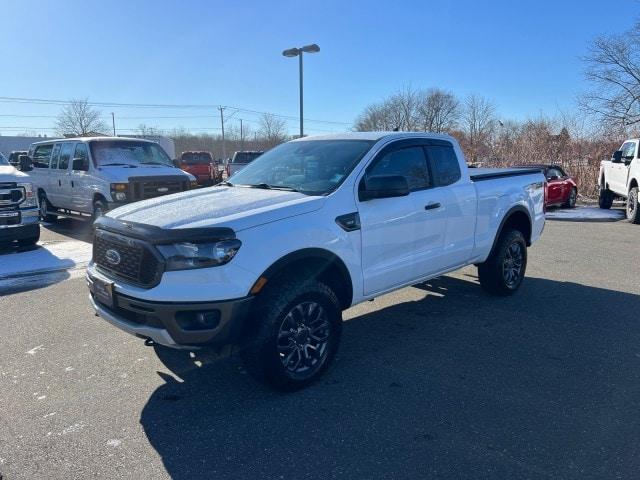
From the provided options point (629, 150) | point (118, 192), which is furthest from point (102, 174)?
point (629, 150)

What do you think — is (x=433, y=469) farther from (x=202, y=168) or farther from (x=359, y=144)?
(x=202, y=168)

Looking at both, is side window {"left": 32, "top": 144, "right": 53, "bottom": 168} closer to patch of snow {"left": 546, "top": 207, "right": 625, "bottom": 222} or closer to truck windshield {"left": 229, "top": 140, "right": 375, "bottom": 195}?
truck windshield {"left": 229, "top": 140, "right": 375, "bottom": 195}

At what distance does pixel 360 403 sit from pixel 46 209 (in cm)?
Result: 1172

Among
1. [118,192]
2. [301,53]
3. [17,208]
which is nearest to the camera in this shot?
[17,208]

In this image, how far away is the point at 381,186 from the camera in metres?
4.02

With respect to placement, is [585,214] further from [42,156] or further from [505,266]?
[42,156]

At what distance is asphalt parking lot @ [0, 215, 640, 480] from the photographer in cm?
285

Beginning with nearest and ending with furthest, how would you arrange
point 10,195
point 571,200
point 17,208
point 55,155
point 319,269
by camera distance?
1. point 319,269
2. point 10,195
3. point 17,208
4. point 55,155
5. point 571,200

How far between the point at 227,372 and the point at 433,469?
1.91 metres

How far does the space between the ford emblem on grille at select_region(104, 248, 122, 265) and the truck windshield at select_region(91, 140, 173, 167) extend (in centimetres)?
741

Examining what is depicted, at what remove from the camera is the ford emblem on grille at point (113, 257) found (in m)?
3.57

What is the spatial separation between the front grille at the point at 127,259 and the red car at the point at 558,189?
14950 millimetres

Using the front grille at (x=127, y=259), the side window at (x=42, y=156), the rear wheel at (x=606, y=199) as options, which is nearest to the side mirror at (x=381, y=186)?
the front grille at (x=127, y=259)

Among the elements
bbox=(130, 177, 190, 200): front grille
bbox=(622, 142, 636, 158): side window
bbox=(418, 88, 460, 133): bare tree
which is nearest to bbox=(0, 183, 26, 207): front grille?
bbox=(130, 177, 190, 200): front grille
